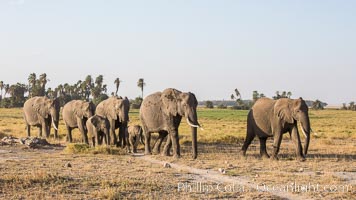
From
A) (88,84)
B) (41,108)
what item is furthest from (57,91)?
(41,108)

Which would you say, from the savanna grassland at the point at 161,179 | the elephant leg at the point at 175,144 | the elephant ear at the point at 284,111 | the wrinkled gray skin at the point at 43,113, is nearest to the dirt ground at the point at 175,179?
the savanna grassland at the point at 161,179

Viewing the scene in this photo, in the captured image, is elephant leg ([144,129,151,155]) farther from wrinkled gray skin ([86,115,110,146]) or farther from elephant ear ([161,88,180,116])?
wrinkled gray skin ([86,115,110,146])

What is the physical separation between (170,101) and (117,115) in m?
5.83

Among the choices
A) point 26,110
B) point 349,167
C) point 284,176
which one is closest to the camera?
point 284,176

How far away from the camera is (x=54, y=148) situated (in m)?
25.9

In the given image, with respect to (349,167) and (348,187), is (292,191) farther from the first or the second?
(349,167)

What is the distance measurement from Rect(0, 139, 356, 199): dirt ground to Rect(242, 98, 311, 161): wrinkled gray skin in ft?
5.59

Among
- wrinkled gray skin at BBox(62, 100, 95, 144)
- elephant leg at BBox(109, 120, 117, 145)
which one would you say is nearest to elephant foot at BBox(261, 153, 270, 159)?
elephant leg at BBox(109, 120, 117, 145)

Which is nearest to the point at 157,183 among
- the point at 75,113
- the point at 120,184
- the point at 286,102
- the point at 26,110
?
the point at 120,184

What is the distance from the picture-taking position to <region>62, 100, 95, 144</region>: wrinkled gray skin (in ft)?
96.3

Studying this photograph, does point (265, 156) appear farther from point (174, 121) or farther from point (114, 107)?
point (114, 107)

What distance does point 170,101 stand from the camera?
21672 mm

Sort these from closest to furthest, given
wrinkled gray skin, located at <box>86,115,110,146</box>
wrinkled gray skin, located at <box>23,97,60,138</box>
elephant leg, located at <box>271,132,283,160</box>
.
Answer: elephant leg, located at <box>271,132,283,160</box> → wrinkled gray skin, located at <box>86,115,110,146</box> → wrinkled gray skin, located at <box>23,97,60,138</box>

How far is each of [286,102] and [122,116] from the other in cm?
900
